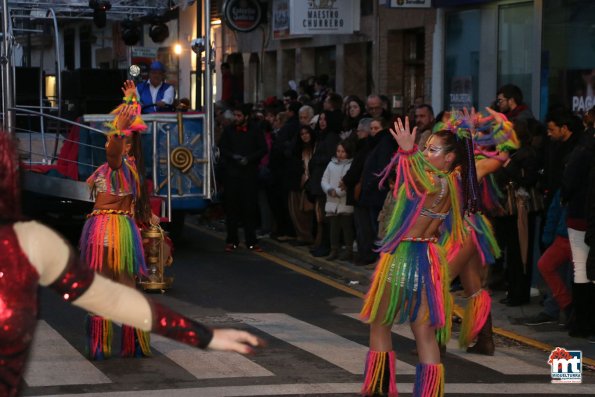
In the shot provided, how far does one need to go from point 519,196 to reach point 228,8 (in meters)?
15.0

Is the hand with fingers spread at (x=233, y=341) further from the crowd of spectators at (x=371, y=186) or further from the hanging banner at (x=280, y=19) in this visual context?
the hanging banner at (x=280, y=19)

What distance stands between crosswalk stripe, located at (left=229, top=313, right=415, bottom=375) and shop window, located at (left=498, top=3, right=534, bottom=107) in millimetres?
8473

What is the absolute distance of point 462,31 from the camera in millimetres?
20797

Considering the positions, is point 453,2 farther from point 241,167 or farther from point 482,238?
point 482,238

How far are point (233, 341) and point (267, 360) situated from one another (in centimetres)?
512

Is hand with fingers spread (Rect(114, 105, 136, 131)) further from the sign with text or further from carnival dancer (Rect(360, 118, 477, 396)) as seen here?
the sign with text

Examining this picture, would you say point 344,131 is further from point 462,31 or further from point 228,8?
point 228,8

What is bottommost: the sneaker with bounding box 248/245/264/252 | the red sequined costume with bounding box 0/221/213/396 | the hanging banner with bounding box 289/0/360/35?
the sneaker with bounding box 248/245/264/252

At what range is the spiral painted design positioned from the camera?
15.5 meters

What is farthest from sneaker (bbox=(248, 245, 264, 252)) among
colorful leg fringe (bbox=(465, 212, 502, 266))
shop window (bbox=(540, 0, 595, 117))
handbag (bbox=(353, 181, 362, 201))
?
colorful leg fringe (bbox=(465, 212, 502, 266))

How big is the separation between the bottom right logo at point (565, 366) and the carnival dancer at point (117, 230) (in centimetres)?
286

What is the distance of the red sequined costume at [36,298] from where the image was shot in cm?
382

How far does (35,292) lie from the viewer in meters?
3.91

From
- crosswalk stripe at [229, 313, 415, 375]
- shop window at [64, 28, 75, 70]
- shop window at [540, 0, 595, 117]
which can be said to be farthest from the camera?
shop window at [64, 28, 75, 70]
